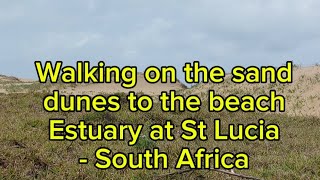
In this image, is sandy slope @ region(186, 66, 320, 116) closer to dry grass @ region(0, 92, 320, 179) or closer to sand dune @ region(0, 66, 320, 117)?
sand dune @ region(0, 66, 320, 117)

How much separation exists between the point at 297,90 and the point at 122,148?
17.6m

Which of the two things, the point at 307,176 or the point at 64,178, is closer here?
the point at 64,178

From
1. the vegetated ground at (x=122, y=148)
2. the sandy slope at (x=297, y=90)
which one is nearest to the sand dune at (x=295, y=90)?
the sandy slope at (x=297, y=90)

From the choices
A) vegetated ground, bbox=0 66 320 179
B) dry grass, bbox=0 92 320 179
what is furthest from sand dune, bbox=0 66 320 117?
dry grass, bbox=0 92 320 179

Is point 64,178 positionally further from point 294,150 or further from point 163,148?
point 294,150

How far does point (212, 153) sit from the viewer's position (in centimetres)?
963

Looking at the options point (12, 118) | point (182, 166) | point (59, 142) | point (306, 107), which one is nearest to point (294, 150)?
point (182, 166)

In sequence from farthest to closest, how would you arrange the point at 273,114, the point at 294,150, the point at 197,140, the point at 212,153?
1. the point at 273,114
2. the point at 197,140
3. the point at 294,150
4. the point at 212,153

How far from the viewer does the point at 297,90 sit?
960 inches

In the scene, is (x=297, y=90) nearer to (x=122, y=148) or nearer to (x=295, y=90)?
(x=295, y=90)

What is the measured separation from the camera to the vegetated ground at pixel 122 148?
23.5 feet

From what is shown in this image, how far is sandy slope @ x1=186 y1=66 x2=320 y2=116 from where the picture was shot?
21672mm

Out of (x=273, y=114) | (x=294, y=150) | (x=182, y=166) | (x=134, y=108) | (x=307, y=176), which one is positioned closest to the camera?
(x=307, y=176)

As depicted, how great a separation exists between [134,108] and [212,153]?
7935 mm
